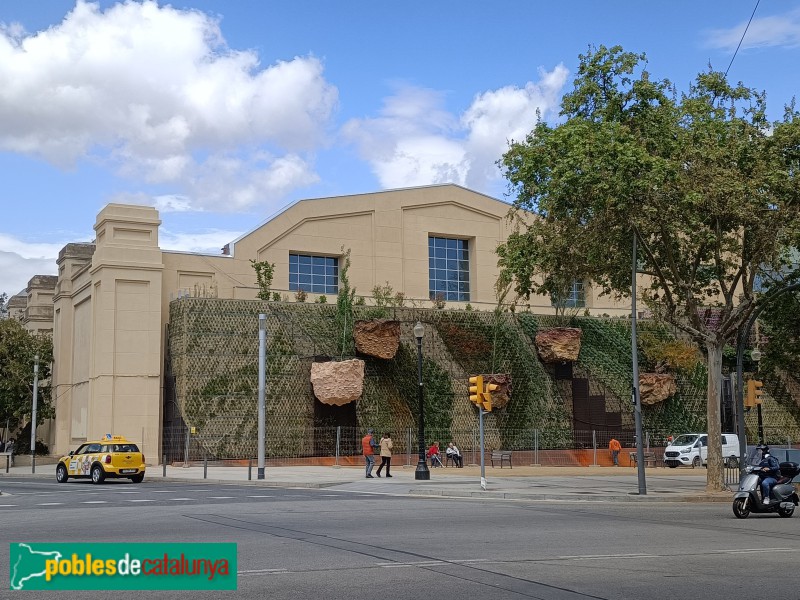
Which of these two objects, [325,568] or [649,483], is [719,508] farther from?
[325,568]

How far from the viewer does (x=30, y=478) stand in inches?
1486

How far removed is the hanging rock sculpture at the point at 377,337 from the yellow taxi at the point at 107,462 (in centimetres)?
1454

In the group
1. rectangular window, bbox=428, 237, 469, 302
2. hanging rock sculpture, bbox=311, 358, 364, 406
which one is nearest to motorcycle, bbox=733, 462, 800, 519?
hanging rock sculpture, bbox=311, 358, 364, 406

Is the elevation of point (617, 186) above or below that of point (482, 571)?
above

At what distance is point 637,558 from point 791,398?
48473mm

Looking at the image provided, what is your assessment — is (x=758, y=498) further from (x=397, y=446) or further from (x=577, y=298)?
(x=577, y=298)

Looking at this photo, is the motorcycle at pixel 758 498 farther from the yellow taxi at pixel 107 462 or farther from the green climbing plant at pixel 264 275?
the green climbing plant at pixel 264 275

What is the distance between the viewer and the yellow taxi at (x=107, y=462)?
32.3 meters

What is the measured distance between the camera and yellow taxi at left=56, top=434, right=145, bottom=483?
32.3 meters

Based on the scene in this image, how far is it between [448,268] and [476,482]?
88.2ft

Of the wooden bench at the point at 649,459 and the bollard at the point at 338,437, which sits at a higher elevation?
the bollard at the point at 338,437

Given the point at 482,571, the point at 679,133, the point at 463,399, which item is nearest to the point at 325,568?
the point at 482,571

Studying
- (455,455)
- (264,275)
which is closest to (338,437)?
(455,455)

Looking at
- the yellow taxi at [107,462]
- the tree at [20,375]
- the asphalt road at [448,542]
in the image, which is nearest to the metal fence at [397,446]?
the yellow taxi at [107,462]
